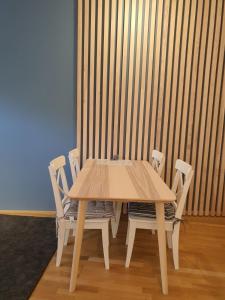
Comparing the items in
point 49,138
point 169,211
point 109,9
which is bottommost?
point 169,211

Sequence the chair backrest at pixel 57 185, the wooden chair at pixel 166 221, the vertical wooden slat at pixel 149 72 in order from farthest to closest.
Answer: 1. the vertical wooden slat at pixel 149 72
2. the wooden chair at pixel 166 221
3. the chair backrest at pixel 57 185

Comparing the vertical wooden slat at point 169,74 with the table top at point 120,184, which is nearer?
the table top at point 120,184

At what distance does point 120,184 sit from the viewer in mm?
1951

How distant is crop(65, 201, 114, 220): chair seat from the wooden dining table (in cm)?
28

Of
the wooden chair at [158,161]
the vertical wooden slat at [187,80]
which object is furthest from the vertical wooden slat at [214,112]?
the wooden chair at [158,161]

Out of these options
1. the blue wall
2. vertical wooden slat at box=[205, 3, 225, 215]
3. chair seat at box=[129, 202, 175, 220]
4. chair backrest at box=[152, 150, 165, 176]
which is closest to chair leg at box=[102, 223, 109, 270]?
chair seat at box=[129, 202, 175, 220]

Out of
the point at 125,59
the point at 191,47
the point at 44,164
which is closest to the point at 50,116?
the point at 44,164

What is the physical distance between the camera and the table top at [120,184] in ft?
5.50

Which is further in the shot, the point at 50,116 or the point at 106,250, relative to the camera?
the point at 50,116

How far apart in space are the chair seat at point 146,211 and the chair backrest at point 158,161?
1.32 ft

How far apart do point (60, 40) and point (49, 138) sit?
45.6 inches

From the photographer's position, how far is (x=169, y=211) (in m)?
2.15

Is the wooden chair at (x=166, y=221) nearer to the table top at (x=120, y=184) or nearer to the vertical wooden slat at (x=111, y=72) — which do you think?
the table top at (x=120, y=184)

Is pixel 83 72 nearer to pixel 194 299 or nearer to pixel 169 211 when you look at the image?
pixel 169 211
